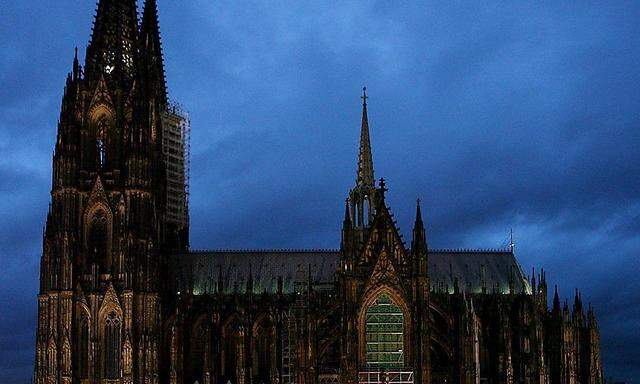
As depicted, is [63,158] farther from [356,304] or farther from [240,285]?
[356,304]

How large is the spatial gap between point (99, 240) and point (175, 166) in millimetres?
21050

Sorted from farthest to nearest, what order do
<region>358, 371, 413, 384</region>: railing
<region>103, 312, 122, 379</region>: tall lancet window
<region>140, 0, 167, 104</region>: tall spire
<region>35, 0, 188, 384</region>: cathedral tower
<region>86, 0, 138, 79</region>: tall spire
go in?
1. <region>140, 0, 167, 104</region>: tall spire
2. <region>86, 0, 138, 79</region>: tall spire
3. <region>103, 312, 122, 379</region>: tall lancet window
4. <region>35, 0, 188, 384</region>: cathedral tower
5. <region>358, 371, 413, 384</region>: railing

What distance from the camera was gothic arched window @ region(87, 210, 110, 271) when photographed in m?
78.9

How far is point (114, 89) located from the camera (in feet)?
269

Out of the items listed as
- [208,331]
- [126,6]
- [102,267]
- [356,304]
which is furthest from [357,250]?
[126,6]

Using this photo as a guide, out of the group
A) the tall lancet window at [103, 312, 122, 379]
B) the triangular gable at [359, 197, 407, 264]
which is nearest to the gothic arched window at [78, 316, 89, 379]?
the tall lancet window at [103, 312, 122, 379]

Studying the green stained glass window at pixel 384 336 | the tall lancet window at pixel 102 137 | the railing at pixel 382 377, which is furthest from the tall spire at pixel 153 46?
the railing at pixel 382 377

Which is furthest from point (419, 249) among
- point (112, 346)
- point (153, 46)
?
point (153, 46)

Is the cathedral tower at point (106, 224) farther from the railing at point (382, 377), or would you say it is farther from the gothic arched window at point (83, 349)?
the railing at point (382, 377)

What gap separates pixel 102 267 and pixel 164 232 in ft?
27.7

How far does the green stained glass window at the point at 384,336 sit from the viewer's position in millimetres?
73062

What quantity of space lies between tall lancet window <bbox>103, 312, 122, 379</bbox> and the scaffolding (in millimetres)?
18594

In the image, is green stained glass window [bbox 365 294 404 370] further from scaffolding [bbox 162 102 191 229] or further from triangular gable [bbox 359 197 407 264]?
scaffolding [bbox 162 102 191 229]

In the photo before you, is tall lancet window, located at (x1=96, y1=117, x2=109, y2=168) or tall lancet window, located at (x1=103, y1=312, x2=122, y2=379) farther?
tall lancet window, located at (x1=96, y1=117, x2=109, y2=168)
